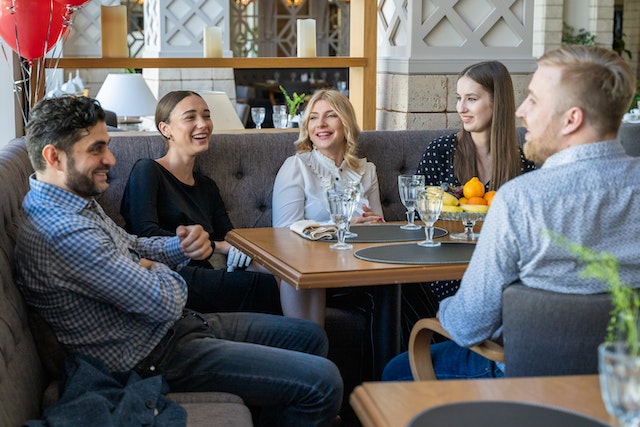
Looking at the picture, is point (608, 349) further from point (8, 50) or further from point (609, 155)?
point (8, 50)

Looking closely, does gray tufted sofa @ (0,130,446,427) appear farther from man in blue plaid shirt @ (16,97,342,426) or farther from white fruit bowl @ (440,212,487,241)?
white fruit bowl @ (440,212,487,241)

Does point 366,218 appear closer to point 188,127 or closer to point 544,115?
point 188,127

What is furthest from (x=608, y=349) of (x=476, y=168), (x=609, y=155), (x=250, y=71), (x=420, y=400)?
(x=250, y=71)

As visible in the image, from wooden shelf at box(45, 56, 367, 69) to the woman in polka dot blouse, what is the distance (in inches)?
37.0

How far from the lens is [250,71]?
10938 mm

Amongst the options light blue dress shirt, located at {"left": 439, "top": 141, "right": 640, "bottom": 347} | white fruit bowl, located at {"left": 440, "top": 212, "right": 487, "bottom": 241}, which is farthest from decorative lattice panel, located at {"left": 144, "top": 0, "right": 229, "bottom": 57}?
light blue dress shirt, located at {"left": 439, "top": 141, "right": 640, "bottom": 347}

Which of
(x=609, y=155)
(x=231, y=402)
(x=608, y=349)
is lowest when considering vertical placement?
(x=231, y=402)

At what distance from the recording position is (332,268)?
7.95 ft

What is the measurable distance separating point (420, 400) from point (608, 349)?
0.33 metres

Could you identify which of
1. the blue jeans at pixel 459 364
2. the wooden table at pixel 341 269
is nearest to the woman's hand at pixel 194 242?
the wooden table at pixel 341 269

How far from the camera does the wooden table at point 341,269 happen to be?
2.39 metres

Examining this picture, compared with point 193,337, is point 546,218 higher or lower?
higher

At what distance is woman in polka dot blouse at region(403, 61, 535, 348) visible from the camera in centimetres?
334

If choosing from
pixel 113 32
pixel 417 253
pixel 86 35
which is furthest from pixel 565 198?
pixel 86 35
